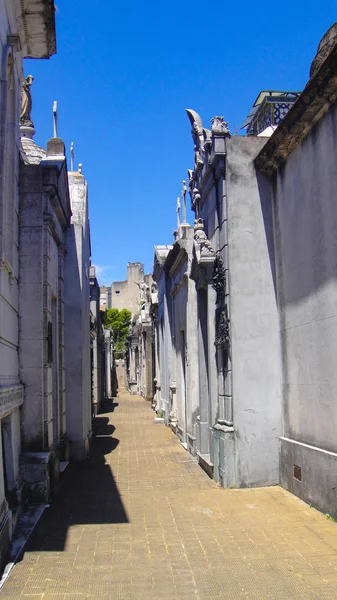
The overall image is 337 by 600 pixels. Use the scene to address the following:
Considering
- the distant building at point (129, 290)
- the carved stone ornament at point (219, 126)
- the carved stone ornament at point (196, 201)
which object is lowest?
the carved stone ornament at point (196, 201)

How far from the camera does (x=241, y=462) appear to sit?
844cm

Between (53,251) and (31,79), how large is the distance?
3.21 m

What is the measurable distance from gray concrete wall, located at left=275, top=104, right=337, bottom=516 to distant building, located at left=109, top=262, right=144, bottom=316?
5838cm

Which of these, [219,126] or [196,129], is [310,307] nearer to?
[219,126]

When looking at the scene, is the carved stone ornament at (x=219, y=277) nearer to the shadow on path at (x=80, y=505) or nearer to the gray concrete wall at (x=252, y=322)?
the gray concrete wall at (x=252, y=322)

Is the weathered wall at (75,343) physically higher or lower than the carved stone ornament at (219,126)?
lower

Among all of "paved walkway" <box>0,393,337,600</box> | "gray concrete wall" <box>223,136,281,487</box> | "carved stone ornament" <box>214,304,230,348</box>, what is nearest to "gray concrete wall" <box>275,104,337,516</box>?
"gray concrete wall" <box>223,136,281,487</box>

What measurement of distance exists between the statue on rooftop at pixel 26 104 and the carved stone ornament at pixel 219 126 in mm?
3359

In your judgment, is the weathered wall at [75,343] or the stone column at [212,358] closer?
the stone column at [212,358]

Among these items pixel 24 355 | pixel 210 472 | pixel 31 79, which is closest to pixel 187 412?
pixel 210 472

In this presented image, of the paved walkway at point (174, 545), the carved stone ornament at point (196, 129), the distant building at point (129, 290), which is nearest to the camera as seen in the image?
the paved walkway at point (174, 545)

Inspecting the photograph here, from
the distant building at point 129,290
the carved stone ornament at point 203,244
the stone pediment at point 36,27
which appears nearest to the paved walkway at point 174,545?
the carved stone ornament at point 203,244

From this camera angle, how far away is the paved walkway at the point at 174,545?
4832 mm

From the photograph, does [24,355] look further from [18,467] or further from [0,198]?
[0,198]
